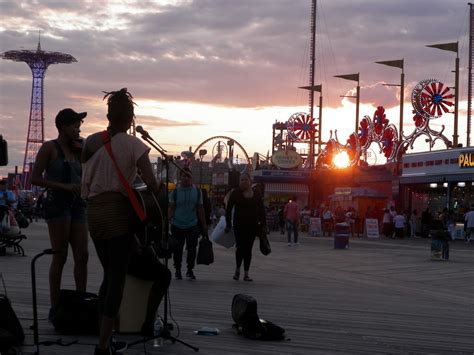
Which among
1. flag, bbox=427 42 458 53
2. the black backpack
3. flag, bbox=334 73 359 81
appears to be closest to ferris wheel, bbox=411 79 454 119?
flag, bbox=427 42 458 53

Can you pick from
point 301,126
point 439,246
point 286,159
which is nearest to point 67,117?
point 439,246

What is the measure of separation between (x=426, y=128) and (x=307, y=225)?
27.1 ft

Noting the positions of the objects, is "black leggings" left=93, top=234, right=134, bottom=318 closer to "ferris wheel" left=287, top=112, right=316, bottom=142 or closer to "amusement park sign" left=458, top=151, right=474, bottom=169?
"amusement park sign" left=458, top=151, right=474, bottom=169

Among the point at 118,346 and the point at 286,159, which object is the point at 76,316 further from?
the point at 286,159

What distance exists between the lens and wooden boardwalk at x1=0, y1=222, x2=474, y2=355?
7261 millimetres

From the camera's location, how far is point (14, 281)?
471 inches

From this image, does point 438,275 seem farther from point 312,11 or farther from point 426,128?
point 312,11

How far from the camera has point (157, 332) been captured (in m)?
7.12

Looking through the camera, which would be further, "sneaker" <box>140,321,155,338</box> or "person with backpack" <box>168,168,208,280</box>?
"person with backpack" <box>168,168,208,280</box>

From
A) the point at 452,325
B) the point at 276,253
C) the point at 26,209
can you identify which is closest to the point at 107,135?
the point at 452,325

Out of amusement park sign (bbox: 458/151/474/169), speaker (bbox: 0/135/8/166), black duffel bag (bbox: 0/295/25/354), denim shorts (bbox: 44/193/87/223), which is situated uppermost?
amusement park sign (bbox: 458/151/474/169)

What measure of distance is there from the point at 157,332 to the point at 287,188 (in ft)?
212

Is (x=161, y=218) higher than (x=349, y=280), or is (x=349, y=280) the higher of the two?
(x=161, y=218)

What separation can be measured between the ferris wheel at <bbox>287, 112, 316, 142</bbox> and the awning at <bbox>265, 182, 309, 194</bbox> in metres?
10.7
